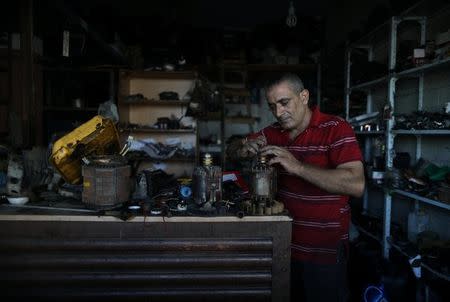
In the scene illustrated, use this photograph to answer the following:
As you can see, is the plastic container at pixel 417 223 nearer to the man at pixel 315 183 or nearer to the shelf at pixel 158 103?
the man at pixel 315 183

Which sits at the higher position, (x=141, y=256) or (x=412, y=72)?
(x=412, y=72)

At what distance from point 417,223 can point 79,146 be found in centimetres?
261

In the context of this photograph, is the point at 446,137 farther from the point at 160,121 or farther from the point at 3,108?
the point at 3,108

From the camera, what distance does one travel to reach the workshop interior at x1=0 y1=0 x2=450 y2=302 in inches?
53.8

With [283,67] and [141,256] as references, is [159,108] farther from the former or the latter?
[141,256]

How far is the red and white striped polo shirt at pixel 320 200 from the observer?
1578 mm

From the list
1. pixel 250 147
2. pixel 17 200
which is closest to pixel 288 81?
pixel 250 147

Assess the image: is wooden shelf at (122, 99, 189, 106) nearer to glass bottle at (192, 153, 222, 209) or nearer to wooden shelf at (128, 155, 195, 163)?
wooden shelf at (128, 155, 195, 163)

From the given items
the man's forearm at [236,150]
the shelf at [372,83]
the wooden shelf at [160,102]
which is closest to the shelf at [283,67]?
the shelf at [372,83]

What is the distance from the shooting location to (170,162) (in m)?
4.38

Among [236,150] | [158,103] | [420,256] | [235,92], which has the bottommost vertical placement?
[420,256]

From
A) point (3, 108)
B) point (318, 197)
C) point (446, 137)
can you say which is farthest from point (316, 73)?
point (3, 108)

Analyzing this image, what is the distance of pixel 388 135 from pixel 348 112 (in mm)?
1058

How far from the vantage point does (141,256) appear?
1.37m
